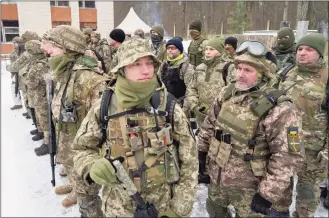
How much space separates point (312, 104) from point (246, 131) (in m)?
1.39

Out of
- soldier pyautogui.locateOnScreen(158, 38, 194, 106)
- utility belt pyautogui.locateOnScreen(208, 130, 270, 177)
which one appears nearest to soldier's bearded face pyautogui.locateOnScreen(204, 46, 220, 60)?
soldier pyautogui.locateOnScreen(158, 38, 194, 106)

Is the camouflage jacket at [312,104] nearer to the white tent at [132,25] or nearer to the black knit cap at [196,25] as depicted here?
the black knit cap at [196,25]

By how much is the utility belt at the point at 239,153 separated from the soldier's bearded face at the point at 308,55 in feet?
5.31

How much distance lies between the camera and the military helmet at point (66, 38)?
328cm

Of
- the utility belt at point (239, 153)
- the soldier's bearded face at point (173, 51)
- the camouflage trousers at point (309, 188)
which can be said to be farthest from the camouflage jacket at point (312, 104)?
the soldier's bearded face at point (173, 51)

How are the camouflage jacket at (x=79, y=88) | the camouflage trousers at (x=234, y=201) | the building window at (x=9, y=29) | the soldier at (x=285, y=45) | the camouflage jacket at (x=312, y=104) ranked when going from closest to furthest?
the camouflage trousers at (x=234, y=201) → the camouflage jacket at (x=79, y=88) → the camouflage jacket at (x=312, y=104) → the soldier at (x=285, y=45) → the building window at (x=9, y=29)

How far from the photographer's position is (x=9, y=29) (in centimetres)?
2350

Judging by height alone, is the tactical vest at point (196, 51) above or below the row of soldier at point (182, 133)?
above

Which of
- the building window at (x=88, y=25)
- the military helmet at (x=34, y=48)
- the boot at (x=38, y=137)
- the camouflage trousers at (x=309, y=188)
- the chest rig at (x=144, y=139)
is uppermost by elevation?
the building window at (x=88, y=25)

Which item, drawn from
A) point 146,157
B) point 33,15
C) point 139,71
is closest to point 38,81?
point 139,71

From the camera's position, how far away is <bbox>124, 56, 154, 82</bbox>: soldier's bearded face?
2.07m

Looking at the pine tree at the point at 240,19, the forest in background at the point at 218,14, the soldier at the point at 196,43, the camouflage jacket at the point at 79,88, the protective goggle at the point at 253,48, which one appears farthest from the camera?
the forest in background at the point at 218,14

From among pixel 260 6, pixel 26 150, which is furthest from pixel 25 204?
pixel 260 6

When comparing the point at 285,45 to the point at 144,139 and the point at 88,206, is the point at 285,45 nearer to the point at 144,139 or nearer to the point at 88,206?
the point at 144,139
